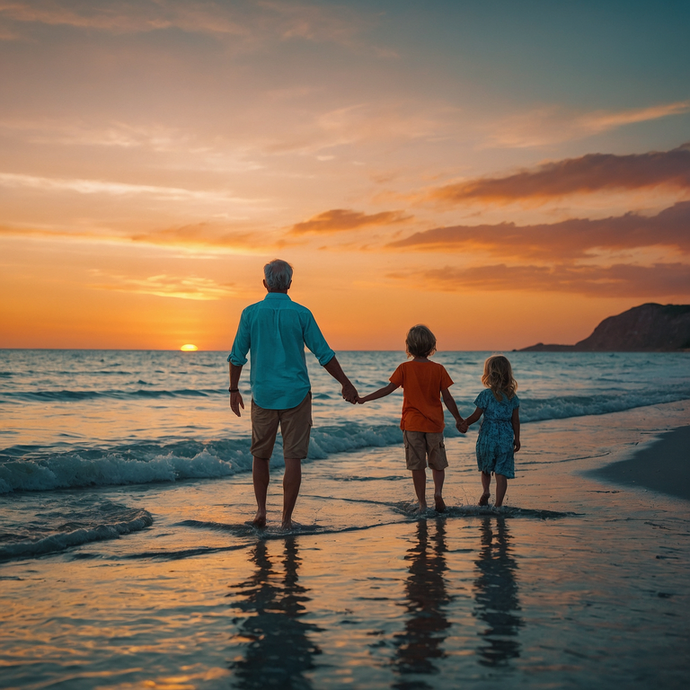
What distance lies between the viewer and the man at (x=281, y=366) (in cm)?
522

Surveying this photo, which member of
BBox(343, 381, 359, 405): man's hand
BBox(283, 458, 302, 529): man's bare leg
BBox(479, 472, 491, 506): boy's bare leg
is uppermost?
BBox(343, 381, 359, 405): man's hand

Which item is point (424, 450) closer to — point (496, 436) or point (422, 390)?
point (422, 390)

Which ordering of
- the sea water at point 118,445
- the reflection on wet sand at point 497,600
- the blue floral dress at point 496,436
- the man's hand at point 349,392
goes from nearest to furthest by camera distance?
the reflection on wet sand at point 497,600 < the man's hand at point 349,392 < the sea water at point 118,445 < the blue floral dress at point 496,436

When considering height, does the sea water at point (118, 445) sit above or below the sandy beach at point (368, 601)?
below

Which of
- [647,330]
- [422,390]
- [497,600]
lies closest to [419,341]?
[422,390]

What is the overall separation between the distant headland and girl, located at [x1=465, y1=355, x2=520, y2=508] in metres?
185

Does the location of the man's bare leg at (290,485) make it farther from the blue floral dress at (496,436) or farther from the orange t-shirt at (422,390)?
the blue floral dress at (496,436)

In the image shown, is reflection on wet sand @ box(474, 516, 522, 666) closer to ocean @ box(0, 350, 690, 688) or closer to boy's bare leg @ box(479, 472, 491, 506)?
ocean @ box(0, 350, 690, 688)

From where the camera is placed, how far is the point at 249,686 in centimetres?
242

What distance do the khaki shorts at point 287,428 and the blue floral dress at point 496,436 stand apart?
1.95 meters

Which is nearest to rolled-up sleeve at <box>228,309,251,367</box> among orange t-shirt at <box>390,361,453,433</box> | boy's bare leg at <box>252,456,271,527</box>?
boy's bare leg at <box>252,456,271,527</box>

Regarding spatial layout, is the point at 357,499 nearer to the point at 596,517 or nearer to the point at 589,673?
the point at 596,517

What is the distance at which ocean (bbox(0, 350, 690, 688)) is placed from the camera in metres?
2.61

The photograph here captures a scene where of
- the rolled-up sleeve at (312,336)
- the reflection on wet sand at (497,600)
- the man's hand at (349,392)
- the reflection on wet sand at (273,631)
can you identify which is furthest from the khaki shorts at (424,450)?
the reflection on wet sand at (273,631)
